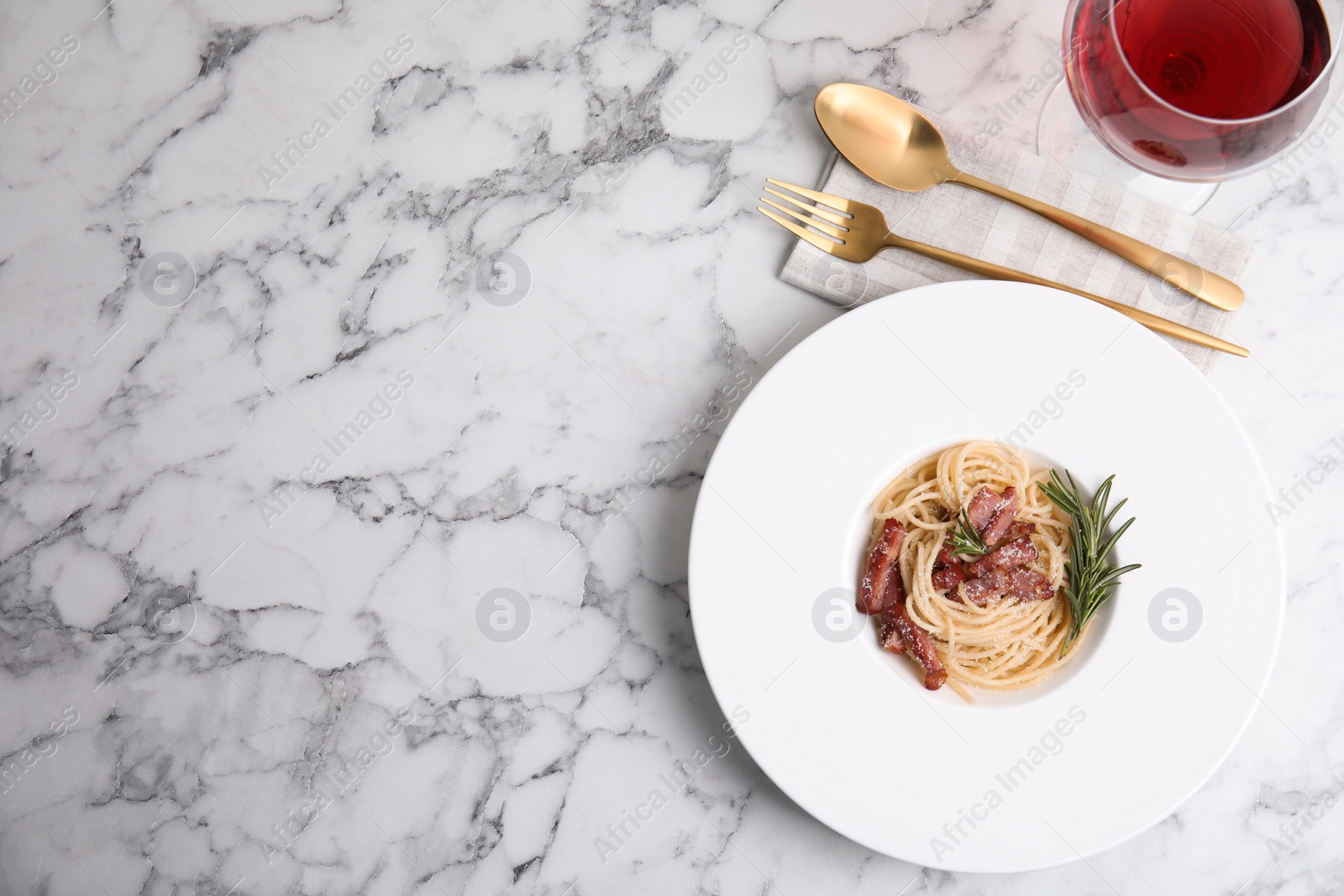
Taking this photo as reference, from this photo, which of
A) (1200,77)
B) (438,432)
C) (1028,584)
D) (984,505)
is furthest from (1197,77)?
(438,432)

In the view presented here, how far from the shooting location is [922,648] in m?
1.74

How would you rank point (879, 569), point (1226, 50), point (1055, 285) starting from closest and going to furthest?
point (1226, 50), point (879, 569), point (1055, 285)

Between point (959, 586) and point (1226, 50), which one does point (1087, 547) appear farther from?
point (1226, 50)

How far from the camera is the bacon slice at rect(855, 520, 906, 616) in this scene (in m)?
1.74

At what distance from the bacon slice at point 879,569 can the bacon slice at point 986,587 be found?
6.8 inches

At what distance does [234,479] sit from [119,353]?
433 millimetres

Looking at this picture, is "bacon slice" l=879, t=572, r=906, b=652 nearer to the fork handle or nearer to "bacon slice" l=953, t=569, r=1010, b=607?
"bacon slice" l=953, t=569, r=1010, b=607

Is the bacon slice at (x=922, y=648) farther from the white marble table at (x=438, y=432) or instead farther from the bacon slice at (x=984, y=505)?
the white marble table at (x=438, y=432)

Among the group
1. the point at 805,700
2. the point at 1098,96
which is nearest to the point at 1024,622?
the point at 805,700

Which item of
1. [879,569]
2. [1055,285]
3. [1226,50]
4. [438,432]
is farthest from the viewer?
[438,432]

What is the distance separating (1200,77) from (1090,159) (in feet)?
1.00

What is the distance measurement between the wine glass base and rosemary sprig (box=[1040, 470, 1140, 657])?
2.29 ft

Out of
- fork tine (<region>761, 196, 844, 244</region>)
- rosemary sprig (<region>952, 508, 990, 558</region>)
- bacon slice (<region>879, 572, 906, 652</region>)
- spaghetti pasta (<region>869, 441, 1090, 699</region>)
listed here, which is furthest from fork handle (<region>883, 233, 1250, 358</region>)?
bacon slice (<region>879, 572, 906, 652</region>)

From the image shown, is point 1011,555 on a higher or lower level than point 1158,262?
lower
